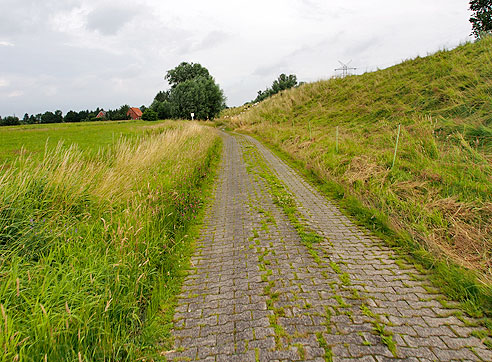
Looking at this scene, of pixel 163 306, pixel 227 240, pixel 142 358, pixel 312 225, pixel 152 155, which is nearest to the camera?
pixel 142 358

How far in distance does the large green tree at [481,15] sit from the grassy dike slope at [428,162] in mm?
15315

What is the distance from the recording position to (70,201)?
12.9 feet

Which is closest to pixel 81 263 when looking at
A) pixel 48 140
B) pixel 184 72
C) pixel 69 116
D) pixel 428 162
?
pixel 428 162

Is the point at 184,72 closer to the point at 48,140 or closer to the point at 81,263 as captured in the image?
the point at 48,140

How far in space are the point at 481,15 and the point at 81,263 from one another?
1544 inches

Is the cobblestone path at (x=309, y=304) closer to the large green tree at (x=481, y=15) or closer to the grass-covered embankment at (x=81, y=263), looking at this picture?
the grass-covered embankment at (x=81, y=263)

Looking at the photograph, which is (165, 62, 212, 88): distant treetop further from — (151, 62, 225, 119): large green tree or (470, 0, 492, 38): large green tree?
(470, 0, 492, 38): large green tree

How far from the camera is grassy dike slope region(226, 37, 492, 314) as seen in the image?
3.82 metres

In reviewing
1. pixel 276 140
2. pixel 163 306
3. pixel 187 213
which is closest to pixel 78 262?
pixel 163 306

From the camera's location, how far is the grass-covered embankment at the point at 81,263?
6.48ft

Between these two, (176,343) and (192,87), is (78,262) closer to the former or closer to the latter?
(176,343)

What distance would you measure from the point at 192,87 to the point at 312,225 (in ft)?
144

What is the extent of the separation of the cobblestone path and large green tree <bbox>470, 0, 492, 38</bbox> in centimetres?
3396

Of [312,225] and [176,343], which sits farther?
[312,225]
